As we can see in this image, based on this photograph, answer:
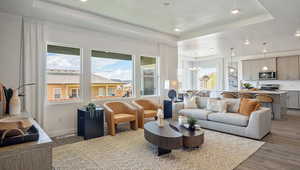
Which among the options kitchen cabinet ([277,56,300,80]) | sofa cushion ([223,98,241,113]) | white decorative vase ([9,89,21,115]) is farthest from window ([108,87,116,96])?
kitchen cabinet ([277,56,300,80])

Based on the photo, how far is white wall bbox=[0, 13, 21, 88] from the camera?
3.57m

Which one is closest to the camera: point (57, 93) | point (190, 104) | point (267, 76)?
point (57, 93)

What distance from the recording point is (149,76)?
640 centimetres

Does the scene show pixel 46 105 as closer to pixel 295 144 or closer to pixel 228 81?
pixel 295 144

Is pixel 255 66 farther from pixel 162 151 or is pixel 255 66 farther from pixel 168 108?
pixel 162 151

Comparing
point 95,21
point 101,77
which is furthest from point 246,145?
point 95,21

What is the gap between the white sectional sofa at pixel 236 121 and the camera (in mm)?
3809

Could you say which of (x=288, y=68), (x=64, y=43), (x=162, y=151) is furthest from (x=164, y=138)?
(x=288, y=68)

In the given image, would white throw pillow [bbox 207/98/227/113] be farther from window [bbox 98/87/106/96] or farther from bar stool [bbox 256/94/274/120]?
window [bbox 98/87/106/96]

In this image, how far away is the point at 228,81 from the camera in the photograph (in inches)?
397

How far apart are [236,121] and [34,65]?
4796 millimetres

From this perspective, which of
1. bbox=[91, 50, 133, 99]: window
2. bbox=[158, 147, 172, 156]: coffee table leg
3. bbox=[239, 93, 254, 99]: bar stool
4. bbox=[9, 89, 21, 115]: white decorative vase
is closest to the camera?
bbox=[9, 89, 21, 115]: white decorative vase

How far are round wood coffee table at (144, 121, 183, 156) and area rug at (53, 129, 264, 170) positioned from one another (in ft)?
0.67

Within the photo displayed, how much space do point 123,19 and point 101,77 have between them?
177 centimetres
